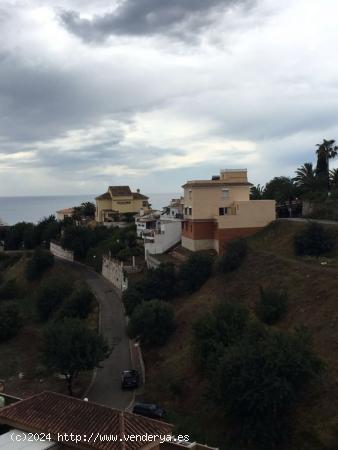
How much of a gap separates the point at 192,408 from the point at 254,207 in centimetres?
2619

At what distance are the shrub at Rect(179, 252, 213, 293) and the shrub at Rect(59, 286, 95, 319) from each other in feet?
29.6

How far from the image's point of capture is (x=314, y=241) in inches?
1560

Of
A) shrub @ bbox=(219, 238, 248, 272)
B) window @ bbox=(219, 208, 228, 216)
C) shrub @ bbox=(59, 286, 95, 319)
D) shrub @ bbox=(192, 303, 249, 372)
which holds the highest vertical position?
window @ bbox=(219, 208, 228, 216)

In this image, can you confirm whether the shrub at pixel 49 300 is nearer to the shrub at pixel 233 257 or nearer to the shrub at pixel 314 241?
the shrub at pixel 233 257

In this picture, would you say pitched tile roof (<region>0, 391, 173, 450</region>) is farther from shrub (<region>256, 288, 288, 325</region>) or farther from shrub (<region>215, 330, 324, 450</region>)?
shrub (<region>256, 288, 288, 325</region>)

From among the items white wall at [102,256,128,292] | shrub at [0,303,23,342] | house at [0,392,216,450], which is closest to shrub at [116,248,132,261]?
white wall at [102,256,128,292]

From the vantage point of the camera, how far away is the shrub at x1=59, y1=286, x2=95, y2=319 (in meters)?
44.2

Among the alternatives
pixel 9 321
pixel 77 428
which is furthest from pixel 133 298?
pixel 77 428

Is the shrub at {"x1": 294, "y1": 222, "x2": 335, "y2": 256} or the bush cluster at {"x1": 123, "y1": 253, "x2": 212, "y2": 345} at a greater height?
the shrub at {"x1": 294, "y1": 222, "x2": 335, "y2": 256}

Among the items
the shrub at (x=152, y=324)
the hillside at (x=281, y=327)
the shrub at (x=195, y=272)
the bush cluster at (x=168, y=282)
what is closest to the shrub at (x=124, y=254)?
the bush cluster at (x=168, y=282)

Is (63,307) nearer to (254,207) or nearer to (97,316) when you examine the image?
(97,316)

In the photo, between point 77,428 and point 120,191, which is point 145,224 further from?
point 77,428

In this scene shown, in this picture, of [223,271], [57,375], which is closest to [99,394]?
[57,375]

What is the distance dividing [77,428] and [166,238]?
38657 millimetres
